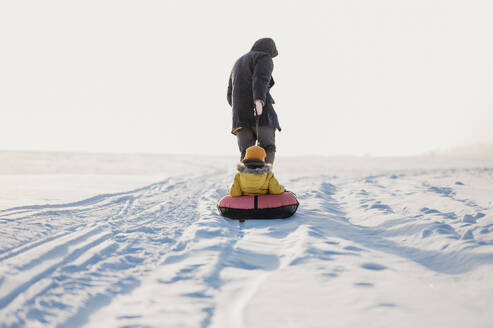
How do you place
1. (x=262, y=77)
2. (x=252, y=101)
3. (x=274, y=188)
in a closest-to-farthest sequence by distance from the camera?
(x=274, y=188), (x=262, y=77), (x=252, y=101)

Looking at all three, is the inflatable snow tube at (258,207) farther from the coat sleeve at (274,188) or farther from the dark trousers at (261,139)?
the dark trousers at (261,139)

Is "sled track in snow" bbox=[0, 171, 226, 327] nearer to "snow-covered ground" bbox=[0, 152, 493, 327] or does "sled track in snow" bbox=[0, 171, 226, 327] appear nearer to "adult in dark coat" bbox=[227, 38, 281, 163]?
"snow-covered ground" bbox=[0, 152, 493, 327]

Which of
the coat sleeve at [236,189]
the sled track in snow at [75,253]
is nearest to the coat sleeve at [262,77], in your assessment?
the coat sleeve at [236,189]

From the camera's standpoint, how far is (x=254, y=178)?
3727 millimetres

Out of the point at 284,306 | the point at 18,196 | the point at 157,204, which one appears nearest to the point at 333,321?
the point at 284,306

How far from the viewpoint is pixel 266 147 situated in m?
4.55

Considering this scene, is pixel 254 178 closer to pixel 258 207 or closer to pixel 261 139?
pixel 258 207

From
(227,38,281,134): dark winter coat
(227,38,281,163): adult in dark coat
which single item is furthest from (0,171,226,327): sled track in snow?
(227,38,281,134): dark winter coat

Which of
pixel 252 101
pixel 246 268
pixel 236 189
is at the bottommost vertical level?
pixel 246 268

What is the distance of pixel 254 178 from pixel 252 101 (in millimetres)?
1358

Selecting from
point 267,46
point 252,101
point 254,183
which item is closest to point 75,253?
point 254,183

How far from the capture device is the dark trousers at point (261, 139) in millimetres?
4539

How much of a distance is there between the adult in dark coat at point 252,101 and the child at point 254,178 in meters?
0.75

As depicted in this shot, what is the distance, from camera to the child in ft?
12.2
